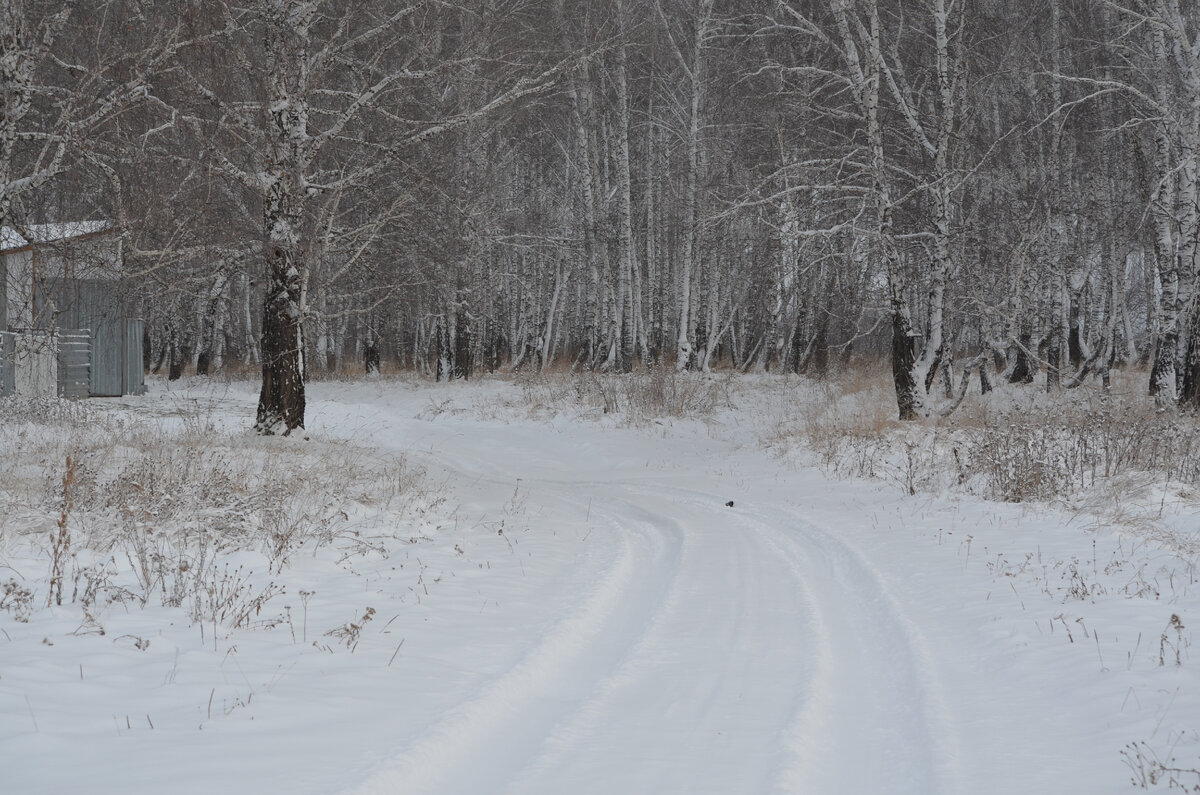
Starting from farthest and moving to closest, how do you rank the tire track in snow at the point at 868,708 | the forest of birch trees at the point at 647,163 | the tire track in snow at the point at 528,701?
1. the forest of birch trees at the point at 647,163
2. the tire track in snow at the point at 868,708
3. the tire track in snow at the point at 528,701

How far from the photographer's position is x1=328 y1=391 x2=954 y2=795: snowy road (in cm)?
365

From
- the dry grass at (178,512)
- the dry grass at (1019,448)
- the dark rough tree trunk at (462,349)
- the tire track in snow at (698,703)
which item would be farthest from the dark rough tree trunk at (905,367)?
the dark rough tree trunk at (462,349)

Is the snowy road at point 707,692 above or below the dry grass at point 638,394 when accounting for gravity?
below

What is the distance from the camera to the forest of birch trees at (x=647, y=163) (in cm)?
1184

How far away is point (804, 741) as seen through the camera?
13.0 ft

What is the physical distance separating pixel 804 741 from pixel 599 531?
527 cm

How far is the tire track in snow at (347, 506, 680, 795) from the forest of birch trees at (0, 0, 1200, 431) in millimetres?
7739

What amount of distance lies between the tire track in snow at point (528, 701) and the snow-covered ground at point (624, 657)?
18mm

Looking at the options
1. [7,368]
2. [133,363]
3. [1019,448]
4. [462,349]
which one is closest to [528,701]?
[1019,448]

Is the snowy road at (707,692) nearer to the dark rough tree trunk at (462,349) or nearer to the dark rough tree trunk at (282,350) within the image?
the dark rough tree trunk at (282,350)

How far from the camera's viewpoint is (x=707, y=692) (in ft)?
15.1

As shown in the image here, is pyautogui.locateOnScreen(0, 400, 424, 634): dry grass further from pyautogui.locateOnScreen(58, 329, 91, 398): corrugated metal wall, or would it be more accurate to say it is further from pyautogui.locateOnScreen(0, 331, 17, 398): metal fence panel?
pyautogui.locateOnScreen(58, 329, 91, 398): corrugated metal wall

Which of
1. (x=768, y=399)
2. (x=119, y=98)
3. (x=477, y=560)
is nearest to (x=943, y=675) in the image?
(x=477, y=560)

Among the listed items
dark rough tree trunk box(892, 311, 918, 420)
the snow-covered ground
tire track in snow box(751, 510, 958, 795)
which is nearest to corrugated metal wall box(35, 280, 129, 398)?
the snow-covered ground
